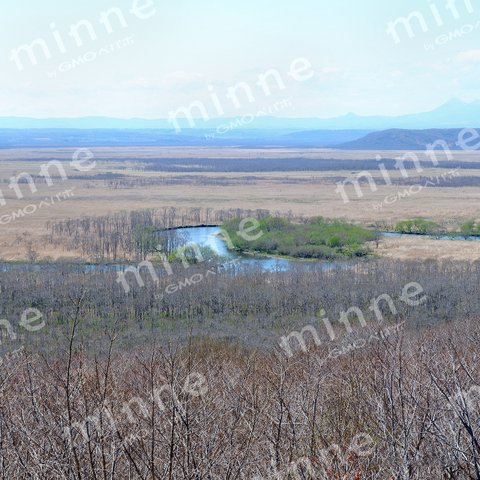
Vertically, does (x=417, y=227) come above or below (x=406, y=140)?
below

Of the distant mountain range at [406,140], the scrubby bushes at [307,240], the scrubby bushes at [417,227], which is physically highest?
the distant mountain range at [406,140]

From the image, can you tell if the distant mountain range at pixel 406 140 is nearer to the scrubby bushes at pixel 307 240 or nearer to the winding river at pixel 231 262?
the scrubby bushes at pixel 307 240

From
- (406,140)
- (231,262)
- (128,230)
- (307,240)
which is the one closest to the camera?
(231,262)

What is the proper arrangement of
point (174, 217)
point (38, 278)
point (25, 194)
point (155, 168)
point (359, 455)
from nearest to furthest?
point (359, 455) → point (38, 278) → point (174, 217) → point (25, 194) → point (155, 168)

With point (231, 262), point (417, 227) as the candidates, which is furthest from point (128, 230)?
point (417, 227)

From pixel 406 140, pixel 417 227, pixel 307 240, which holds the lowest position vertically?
pixel 417 227

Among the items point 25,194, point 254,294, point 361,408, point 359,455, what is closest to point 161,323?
point 254,294

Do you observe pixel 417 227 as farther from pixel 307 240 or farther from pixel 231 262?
pixel 231 262

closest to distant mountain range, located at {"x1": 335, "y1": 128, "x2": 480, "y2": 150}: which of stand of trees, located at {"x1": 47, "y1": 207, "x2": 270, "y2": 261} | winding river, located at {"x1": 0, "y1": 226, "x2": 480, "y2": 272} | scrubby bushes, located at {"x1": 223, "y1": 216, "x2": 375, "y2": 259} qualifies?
stand of trees, located at {"x1": 47, "y1": 207, "x2": 270, "y2": 261}

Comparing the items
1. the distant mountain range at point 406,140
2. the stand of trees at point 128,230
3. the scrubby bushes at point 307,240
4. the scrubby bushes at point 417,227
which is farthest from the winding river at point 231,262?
the distant mountain range at point 406,140

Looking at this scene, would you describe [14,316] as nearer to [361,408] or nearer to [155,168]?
[361,408]

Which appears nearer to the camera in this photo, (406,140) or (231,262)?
(231,262)
